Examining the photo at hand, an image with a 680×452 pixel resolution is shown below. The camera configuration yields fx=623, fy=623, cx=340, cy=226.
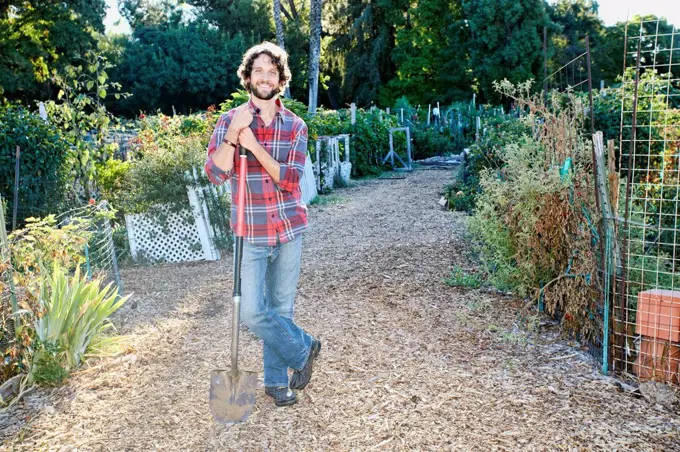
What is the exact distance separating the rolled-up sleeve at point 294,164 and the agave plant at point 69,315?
5.76 ft

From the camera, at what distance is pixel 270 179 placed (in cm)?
283

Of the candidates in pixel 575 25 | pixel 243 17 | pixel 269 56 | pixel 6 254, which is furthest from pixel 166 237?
pixel 575 25

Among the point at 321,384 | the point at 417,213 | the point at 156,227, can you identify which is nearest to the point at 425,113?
the point at 417,213

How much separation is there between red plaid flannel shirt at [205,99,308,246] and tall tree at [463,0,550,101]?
96.2ft

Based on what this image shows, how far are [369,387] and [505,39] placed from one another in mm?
30702

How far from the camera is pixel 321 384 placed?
3480 mm

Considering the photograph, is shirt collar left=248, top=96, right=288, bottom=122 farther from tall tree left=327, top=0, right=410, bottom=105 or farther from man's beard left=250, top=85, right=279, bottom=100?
tall tree left=327, top=0, right=410, bottom=105

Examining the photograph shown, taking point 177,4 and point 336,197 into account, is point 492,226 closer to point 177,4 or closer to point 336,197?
point 336,197

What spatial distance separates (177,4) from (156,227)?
3424 centimetres

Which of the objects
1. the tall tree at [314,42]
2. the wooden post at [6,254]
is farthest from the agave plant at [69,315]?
the tall tree at [314,42]

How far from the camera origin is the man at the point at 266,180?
2.75 meters

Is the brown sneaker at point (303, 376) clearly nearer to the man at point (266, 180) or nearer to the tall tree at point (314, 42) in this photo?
the man at point (266, 180)

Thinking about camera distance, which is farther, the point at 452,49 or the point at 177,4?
the point at 177,4

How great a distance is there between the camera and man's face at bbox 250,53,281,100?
2.79 m
